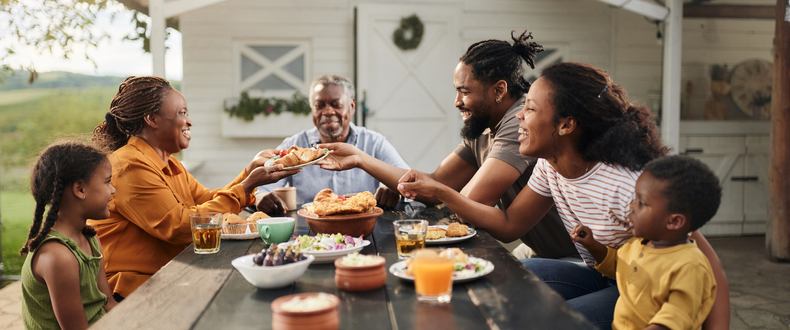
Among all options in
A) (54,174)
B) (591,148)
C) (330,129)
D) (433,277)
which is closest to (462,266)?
(433,277)

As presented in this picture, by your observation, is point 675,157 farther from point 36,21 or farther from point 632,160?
point 36,21

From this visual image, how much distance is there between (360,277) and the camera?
4.43ft

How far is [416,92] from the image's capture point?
6.18 metres

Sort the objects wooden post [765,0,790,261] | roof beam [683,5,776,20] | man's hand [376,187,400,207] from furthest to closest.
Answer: roof beam [683,5,776,20] < wooden post [765,0,790,261] < man's hand [376,187,400,207]

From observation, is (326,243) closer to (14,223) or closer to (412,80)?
(412,80)

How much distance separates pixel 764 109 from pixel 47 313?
292 inches

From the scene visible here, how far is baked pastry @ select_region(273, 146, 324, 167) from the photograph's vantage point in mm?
2488

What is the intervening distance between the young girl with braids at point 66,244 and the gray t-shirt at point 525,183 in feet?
5.04

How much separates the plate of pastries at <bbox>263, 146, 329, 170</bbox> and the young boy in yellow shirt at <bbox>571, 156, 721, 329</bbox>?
148 cm

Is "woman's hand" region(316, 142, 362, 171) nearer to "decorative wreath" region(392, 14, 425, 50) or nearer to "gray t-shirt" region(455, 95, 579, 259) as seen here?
"gray t-shirt" region(455, 95, 579, 259)

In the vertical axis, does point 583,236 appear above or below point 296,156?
below

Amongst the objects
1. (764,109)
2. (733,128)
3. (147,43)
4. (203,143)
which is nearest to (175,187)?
(203,143)

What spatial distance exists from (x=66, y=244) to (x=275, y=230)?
0.64m

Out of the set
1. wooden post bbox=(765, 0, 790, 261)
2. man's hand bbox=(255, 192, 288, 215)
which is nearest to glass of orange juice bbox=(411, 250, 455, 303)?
man's hand bbox=(255, 192, 288, 215)
